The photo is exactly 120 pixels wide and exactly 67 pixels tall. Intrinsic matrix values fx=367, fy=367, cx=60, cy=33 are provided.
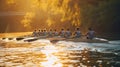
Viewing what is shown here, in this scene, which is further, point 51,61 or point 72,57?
point 72,57

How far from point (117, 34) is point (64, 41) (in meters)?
10.5

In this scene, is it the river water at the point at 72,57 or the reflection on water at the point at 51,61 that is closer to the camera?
the reflection on water at the point at 51,61

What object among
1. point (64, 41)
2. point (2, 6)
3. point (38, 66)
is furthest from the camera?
point (2, 6)

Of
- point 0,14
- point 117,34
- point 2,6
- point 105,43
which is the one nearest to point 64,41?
point 105,43

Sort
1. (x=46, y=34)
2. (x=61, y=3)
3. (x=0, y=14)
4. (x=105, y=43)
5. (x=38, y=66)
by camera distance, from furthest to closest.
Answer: (x=0, y=14), (x=61, y=3), (x=46, y=34), (x=105, y=43), (x=38, y=66)

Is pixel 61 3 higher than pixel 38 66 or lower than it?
higher

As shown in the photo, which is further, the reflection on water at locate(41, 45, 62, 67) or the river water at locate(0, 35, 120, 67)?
the river water at locate(0, 35, 120, 67)

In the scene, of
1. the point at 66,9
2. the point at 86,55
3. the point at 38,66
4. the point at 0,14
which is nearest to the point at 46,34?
the point at 66,9

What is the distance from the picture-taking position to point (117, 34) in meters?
48.8

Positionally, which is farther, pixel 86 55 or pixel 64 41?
pixel 64 41

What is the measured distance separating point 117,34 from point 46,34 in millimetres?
10147

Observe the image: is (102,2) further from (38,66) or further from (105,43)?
(38,66)

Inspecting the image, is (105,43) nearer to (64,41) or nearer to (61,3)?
(64,41)

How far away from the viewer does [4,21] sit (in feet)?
371
